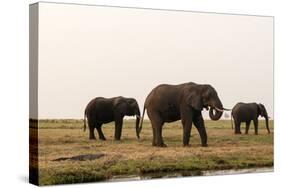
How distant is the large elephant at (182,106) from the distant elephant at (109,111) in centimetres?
25

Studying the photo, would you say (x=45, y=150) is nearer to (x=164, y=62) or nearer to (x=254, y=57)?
(x=164, y=62)

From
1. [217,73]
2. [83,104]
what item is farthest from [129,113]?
[217,73]

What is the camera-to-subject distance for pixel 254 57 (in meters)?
12.6

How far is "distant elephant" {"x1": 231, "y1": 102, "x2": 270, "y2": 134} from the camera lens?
12.4 meters

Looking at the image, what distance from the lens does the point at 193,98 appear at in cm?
1199

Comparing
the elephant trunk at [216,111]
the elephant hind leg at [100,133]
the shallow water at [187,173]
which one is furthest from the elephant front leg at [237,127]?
the elephant hind leg at [100,133]

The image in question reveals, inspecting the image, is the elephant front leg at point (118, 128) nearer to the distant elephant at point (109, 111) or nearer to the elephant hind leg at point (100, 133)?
the distant elephant at point (109, 111)

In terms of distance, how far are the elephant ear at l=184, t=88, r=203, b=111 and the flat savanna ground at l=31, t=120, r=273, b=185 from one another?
28 cm

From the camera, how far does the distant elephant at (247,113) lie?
40.7 ft

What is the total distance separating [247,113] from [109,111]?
2106mm

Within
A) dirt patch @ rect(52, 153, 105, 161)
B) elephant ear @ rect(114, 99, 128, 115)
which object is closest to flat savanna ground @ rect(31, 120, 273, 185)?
dirt patch @ rect(52, 153, 105, 161)

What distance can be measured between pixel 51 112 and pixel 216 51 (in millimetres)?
2583

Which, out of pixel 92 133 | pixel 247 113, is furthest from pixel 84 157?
pixel 247 113

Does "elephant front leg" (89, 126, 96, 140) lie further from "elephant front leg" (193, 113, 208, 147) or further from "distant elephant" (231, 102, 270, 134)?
"distant elephant" (231, 102, 270, 134)
